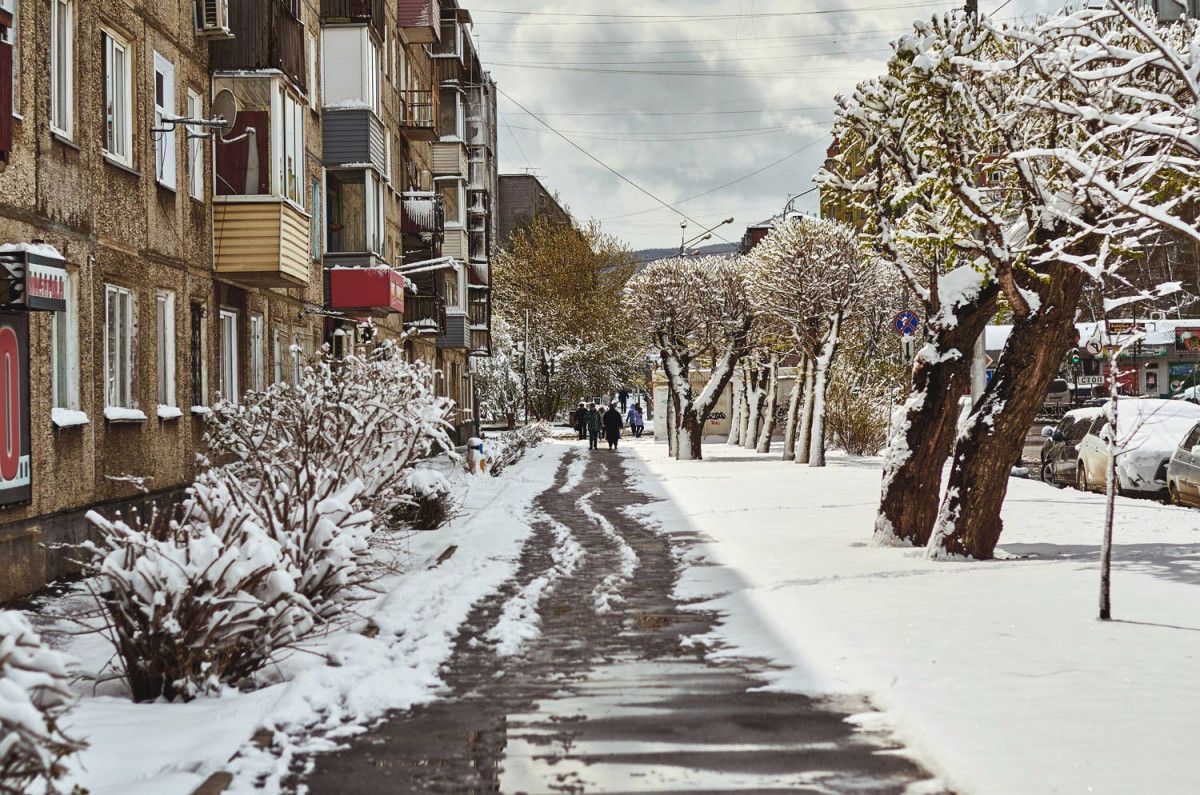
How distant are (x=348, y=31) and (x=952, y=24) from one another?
20011 millimetres

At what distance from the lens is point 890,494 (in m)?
15.9

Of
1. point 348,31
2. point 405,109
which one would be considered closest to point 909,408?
point 348,31

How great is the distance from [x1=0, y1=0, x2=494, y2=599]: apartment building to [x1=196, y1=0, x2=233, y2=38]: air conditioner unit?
0.09 ft

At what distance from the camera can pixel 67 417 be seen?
15.0 metres

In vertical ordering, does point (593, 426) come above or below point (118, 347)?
below

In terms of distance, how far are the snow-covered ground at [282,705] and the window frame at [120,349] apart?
5241 millimetres

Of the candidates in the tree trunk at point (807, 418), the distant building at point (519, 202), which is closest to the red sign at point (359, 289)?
the tree trunk at point (807, 418)

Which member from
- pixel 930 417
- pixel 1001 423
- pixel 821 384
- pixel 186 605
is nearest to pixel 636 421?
pixel 821 384

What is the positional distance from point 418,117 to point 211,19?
26964 millimetres

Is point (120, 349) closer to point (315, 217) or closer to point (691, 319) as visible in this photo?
point (315, 217)

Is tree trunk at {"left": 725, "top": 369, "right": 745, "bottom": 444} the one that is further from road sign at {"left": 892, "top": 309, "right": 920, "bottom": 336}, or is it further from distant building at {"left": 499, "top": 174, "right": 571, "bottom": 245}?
distant building at {"left": 499, "top": 174, "right": 571, "bottom": 245}

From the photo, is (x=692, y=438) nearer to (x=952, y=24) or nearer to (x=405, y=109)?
(x=405, y=109)

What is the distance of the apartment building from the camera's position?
13.8 m

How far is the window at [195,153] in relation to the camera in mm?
20156
